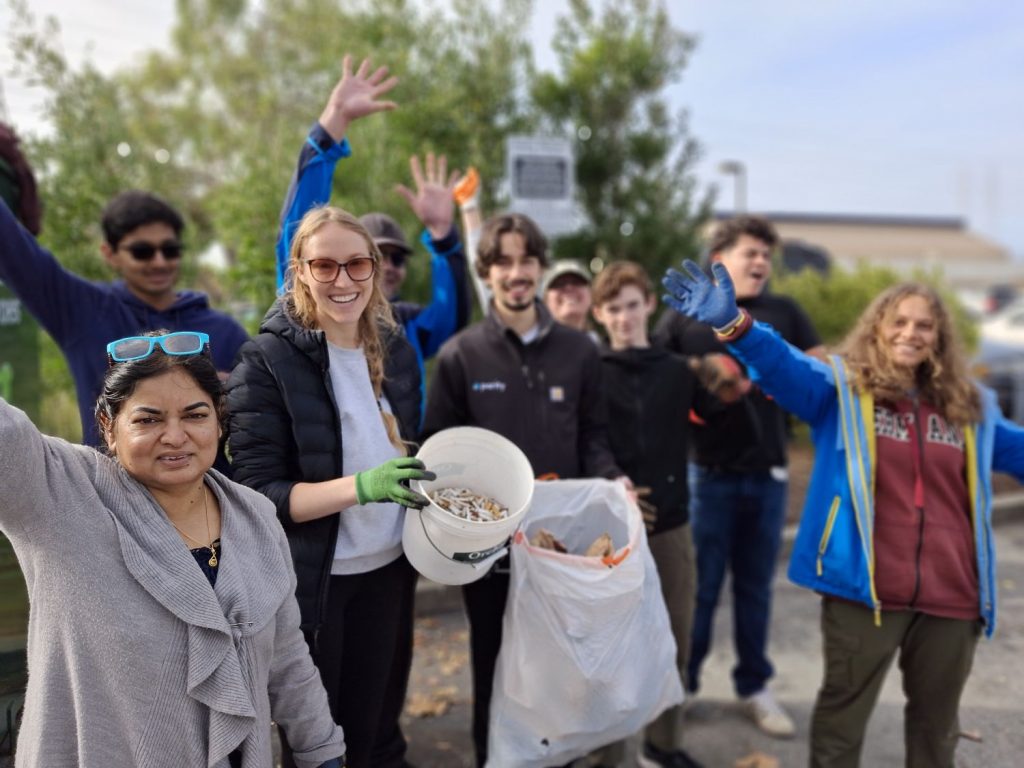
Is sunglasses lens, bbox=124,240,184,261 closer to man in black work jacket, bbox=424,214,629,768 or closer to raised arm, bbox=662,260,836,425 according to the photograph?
man in black work jacket, bbox=424,214,629,768

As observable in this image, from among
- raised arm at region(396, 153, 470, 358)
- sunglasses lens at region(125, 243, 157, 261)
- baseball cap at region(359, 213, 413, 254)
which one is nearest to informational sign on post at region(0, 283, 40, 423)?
sunglasses lens at region(125, 243, 157, 261)

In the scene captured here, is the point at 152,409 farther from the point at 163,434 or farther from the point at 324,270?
the point at 324,270

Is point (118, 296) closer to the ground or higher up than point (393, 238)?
Result: closer to the ground

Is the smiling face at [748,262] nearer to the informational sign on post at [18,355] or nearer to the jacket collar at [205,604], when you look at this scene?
the jacket collar at [205,604]

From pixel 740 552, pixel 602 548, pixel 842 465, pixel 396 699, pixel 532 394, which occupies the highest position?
pixel 532 394

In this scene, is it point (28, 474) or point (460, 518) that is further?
point (460, 518)

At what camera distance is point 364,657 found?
2.31 m

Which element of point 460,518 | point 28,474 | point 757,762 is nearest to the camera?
point 28,474

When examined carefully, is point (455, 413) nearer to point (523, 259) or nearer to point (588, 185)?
point (523, 259)

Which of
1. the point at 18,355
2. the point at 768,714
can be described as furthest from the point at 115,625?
the point at 768,714

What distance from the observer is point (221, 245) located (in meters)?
Result: 6.25

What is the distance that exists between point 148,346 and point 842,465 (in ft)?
7.45

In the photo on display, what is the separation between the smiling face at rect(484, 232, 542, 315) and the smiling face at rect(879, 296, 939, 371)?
1291 millimetres

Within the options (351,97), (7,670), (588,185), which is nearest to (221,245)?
(588,185)
